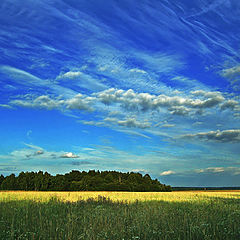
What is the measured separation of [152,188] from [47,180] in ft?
93.0

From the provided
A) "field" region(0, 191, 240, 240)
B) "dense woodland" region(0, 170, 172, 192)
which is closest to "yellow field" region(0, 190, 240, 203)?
"field" region(0, 191, 240, 240)

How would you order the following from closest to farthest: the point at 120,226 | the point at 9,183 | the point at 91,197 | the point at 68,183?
the point at 120,226, the point at 91,197, the point at 9,183, the point at 68,183

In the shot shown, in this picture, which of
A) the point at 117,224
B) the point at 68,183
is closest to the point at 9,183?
the point at 68,183

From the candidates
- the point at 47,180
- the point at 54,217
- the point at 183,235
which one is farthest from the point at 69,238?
the point at 47,180

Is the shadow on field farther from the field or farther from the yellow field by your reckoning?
the yellow field

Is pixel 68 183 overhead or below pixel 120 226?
overhead

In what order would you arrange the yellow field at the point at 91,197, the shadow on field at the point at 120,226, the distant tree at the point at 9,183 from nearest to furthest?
the shadow on field at the point at 120,226 < the yellow field at the point at 91,197 < the distant tree at the point at 9,183

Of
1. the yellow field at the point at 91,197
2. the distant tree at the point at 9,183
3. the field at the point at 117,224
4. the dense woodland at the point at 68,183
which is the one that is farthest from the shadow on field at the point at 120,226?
the distant tree at the point at 9,183

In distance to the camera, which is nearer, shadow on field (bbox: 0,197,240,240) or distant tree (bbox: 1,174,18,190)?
shadow on field (bbox: 0,197,240,240)

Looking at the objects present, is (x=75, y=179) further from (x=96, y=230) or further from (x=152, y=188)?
(x=96, y=230)

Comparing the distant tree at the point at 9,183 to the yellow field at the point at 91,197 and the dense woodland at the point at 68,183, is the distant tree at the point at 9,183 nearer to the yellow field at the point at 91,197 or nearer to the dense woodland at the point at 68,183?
the dense woodland at the point at 68,183

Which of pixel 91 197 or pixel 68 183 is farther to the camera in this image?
pixel 68 183

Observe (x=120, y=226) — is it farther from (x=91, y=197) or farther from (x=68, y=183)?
(x=68, y=183)

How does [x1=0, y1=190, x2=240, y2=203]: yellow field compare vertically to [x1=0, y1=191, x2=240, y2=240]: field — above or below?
above
